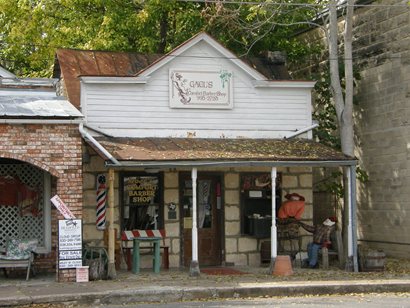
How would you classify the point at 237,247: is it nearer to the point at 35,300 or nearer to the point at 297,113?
the point at 297,113

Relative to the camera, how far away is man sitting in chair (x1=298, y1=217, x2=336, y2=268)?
17250 millimetres

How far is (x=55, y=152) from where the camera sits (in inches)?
579

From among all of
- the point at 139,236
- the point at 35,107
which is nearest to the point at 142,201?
the point at 139,236

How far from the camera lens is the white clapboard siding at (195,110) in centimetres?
1683

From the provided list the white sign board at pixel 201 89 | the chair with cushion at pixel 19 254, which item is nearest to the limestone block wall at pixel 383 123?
the white sign board at pixel 201 89

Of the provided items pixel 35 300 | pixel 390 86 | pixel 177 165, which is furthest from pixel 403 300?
pixel 390 86

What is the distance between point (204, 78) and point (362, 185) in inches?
251

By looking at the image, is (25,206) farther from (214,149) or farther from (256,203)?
(256,203)

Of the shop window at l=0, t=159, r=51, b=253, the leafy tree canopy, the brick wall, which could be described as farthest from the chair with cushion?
the leafy tree canopy

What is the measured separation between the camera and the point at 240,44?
74.4 ft

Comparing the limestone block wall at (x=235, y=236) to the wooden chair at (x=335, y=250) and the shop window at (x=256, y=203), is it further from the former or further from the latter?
the wooden chair at (x=335, y=250)

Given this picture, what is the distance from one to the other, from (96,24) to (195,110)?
7705 millimetres

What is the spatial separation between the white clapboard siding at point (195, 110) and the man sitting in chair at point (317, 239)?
249cm

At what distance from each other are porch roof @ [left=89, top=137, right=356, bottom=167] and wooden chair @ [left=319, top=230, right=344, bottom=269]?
2.03 m
